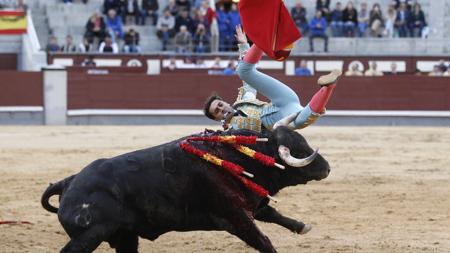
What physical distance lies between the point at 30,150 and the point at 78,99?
5.03 m

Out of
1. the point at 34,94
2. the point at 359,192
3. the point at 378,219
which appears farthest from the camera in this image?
the point at 34,94

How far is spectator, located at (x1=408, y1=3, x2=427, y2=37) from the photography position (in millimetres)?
18938

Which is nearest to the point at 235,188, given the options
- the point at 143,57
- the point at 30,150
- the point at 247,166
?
the point at 247,166

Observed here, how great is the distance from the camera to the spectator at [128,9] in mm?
18328

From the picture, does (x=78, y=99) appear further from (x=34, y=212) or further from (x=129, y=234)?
(x=129, y=234)

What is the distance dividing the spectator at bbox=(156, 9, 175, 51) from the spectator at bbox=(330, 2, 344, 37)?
118 inches

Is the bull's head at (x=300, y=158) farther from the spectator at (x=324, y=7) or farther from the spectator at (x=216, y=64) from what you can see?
the spectator at (x=324, y=7)

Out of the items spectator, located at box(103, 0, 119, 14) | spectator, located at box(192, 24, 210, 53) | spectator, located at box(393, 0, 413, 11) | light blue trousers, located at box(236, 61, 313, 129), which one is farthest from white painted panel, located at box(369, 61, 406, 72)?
→ light blue trousers, located at box(236, 61, 313, 129)

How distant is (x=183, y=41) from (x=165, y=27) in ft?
1.86

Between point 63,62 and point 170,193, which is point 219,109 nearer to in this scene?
point 170,193

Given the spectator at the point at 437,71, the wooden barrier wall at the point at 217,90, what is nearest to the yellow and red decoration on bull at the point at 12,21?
the wooden barrier wall at the point at 217,90

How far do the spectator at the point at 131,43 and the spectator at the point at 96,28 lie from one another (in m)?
0.41

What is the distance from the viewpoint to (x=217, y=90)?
16.6 m

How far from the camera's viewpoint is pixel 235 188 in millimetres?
4445
